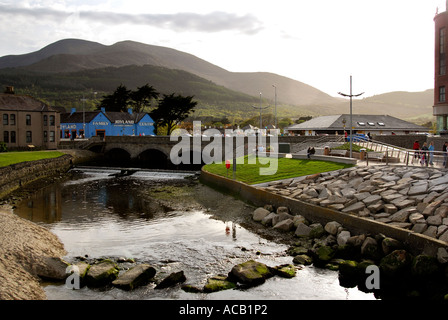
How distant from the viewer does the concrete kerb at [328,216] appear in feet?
50.5

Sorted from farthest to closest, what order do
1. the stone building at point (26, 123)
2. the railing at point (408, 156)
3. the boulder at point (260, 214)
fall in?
the stone building at point (26, 123) < the railing at point (408, 156) < the boulder at point (260, 214)

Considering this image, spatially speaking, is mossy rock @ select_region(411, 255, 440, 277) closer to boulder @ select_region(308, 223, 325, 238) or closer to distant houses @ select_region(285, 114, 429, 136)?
boulder @ select_region(308, 223, 325, 238)

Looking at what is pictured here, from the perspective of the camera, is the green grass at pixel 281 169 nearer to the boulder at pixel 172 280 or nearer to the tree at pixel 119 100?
the boulder at pixel 172 280

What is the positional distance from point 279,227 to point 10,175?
28.2 meters

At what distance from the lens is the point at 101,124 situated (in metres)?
89.4

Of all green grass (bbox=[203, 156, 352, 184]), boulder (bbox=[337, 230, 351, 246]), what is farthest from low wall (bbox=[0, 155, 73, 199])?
boulder (bbox=[337, 230, 351, 246])

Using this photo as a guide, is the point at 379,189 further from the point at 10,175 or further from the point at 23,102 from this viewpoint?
the point at 23,102

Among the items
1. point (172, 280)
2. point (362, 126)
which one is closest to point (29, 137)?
point (362, 126)

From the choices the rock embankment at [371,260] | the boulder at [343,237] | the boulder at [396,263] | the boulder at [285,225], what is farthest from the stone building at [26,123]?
the boulder at [396,263]

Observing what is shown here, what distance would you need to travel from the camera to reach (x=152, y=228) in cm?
2264

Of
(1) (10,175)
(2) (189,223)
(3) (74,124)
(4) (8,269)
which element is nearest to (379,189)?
(2) (189,223)

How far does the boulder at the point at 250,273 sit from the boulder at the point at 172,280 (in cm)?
179

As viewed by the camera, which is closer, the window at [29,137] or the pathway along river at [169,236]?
the pathway along river at [169,236]
